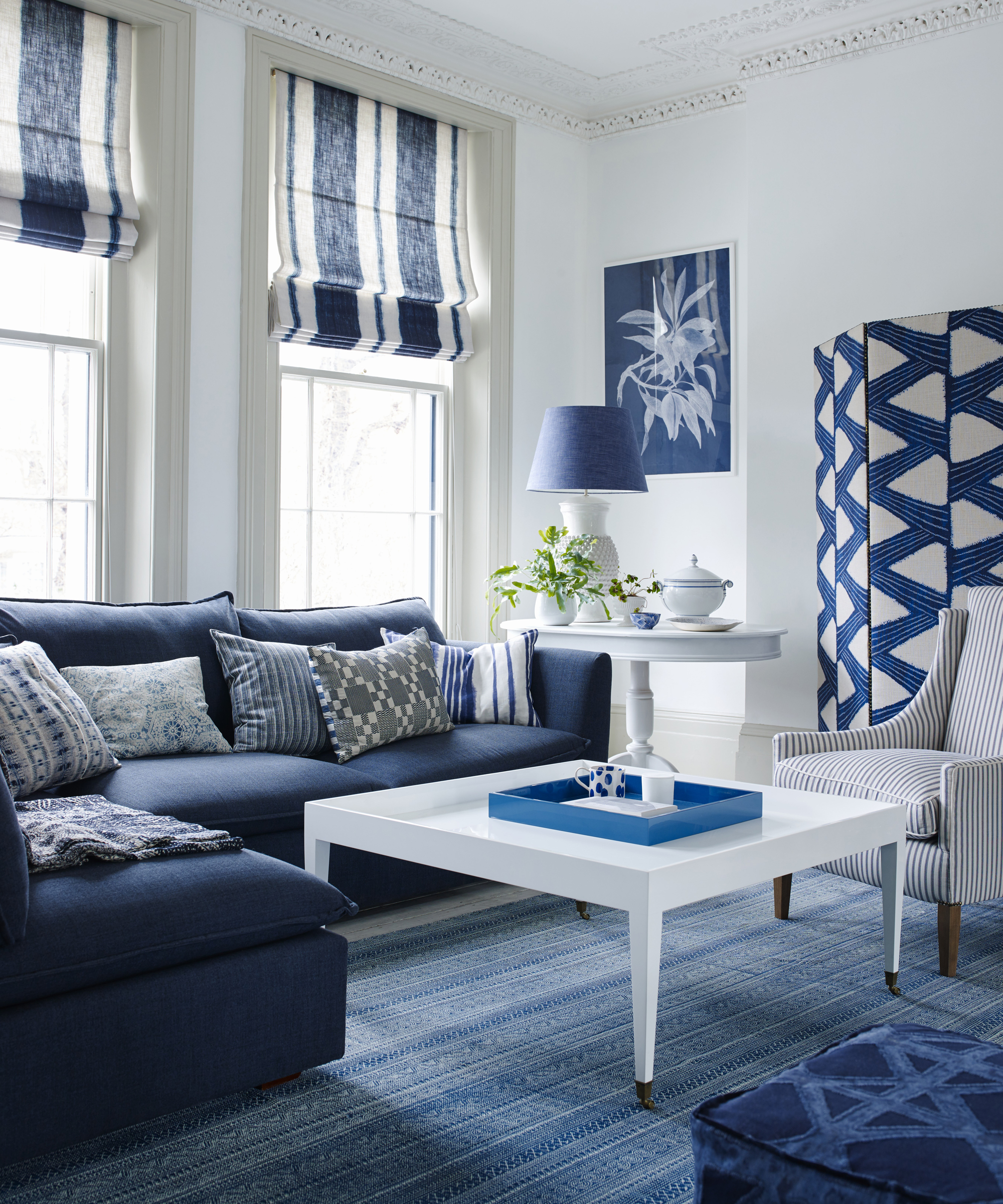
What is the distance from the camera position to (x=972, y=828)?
109 inches

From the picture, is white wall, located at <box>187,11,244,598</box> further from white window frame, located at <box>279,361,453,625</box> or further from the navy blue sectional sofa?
the navy blue sectional sofa

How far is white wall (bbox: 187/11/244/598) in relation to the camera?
12.9 ft

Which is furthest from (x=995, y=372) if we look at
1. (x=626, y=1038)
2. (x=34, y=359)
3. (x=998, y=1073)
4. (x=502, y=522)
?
(x=34, y=359)

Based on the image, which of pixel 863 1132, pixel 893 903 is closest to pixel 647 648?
pixel 893 903

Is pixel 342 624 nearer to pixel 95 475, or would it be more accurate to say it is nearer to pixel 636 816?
pixel 95 475

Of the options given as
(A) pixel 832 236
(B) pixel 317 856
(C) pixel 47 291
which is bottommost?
(B) pixel 317 856

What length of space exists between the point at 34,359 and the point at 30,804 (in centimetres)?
180

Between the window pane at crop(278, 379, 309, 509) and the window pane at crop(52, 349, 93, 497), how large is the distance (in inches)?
29.3

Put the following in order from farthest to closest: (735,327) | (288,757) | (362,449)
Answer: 1. (735,327)
2. (362,449)
3. (288,757)

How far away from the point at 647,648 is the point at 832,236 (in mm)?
1854

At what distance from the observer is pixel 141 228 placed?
387 centimetres

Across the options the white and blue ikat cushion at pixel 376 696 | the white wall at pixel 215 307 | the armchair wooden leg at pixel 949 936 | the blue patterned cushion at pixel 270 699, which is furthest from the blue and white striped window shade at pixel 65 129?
the armchair wooden leg at pixel 949 936

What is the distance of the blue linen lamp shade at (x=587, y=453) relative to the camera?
424 cm

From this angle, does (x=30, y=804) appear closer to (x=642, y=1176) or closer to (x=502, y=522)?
(x=642, y=1176)
